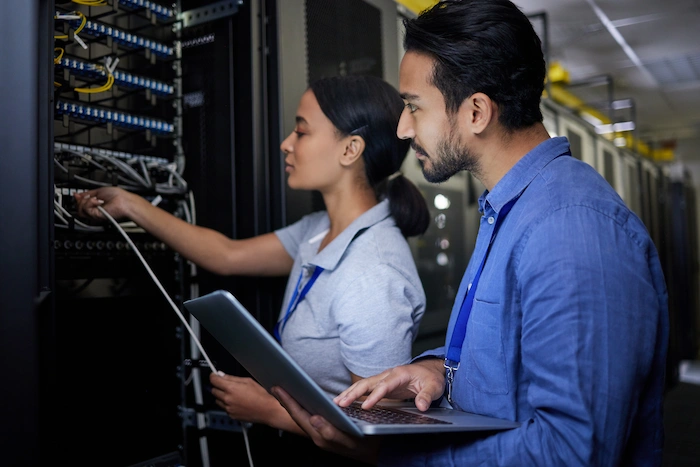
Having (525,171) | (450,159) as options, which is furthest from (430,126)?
(525,171)

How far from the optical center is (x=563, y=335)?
0.71m

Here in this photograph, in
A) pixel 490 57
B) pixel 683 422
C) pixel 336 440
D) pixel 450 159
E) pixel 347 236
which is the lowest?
pixel 683 422

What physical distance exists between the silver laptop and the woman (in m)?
0.25

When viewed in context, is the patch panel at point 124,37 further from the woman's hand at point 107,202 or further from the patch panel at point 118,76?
the woman's hand at point 107,202

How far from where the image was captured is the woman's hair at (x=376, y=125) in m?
1.38

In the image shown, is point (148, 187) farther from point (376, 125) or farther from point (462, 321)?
point (462, 321)

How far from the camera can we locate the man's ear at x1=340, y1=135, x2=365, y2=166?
1.38 meters

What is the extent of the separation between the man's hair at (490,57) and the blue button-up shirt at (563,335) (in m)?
0.10

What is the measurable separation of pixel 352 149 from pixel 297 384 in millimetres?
726

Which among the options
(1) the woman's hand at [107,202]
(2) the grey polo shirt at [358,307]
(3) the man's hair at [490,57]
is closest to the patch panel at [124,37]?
(1) the woman's hand at [107,202]

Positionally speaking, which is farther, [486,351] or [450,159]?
[450,159]

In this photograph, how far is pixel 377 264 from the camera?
4.09 feet

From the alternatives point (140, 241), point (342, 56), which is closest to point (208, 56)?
point (342, 56)

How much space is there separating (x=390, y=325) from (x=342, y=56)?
81 cm
